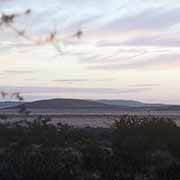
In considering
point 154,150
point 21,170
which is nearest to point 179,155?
point 154,150

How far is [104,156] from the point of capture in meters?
25.1

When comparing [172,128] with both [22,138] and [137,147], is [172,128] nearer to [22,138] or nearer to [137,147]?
[137,147]

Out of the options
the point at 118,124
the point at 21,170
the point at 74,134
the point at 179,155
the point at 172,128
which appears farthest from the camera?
the point at 74,134

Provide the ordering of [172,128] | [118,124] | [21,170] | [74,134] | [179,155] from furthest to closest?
1. [74,134]
2. [118,124]
3. [172,128]
4. [179,155]
5. [21,170]

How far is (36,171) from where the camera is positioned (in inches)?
824

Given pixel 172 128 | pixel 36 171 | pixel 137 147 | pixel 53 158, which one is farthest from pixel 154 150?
pixel 36 171

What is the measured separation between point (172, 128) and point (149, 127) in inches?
57.3

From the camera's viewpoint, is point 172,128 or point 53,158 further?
point 172,128

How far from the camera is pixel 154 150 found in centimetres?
2941

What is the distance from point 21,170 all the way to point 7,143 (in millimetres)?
13528

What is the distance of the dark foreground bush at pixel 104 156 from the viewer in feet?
69.0

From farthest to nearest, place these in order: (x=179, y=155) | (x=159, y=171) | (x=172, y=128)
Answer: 1. (x=172, y=128)
2. (x=179, y=155)
3. (x=159, y=171)

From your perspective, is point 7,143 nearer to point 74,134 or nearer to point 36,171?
point 74,134

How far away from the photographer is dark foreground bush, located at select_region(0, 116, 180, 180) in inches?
828
